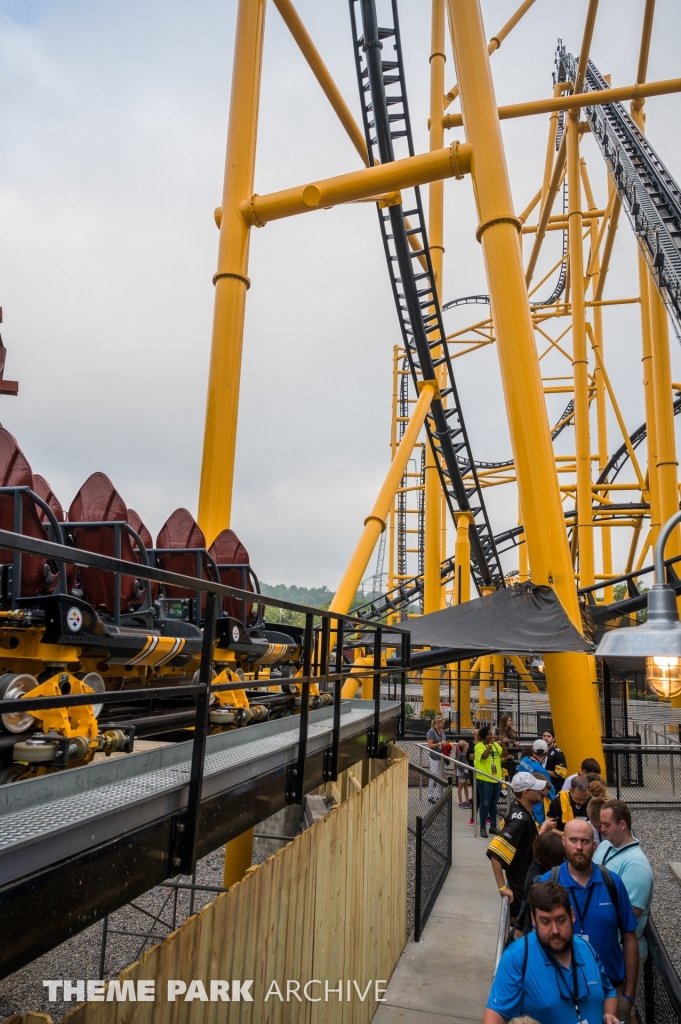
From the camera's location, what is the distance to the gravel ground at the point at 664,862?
5.60 m

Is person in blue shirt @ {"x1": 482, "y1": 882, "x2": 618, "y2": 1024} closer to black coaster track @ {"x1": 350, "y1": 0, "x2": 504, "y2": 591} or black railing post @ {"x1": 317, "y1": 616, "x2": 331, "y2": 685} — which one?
black railing post @ {"x1": 317, "y1": 616, "x2": 331, "y2": 685}

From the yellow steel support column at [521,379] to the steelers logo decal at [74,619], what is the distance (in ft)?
14.4

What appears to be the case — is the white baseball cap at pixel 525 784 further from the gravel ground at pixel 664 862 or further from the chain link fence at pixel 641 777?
the chain link fence at pixel 641 777

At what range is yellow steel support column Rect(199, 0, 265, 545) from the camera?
6934 millimetres

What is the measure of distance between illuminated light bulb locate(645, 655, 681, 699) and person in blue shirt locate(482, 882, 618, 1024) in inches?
38.1

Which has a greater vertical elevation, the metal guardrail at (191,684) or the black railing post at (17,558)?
the black railing post at (17,558)

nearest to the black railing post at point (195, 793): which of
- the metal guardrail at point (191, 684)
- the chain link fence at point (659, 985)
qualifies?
the metal guardrail at point (191, 684)

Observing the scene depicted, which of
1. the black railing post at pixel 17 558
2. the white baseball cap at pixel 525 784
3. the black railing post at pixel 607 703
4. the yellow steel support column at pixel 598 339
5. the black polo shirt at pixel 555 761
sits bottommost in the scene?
the black polo shirt at pixel 555 761

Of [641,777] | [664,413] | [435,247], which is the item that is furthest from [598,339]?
[641,777]

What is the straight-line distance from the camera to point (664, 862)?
7246mm

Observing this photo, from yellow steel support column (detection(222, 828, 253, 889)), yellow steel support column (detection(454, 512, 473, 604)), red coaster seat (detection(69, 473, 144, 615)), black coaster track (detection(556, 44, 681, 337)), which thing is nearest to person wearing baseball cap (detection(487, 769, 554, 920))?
yellow steel support column (detection(222, 828, 253, 889))

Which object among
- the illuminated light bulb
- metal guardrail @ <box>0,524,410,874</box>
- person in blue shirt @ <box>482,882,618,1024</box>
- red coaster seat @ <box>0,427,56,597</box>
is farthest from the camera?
red coaster seat @ <box>0,427,56,597</box>

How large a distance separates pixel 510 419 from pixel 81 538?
14.2 feet

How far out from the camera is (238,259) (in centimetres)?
747
